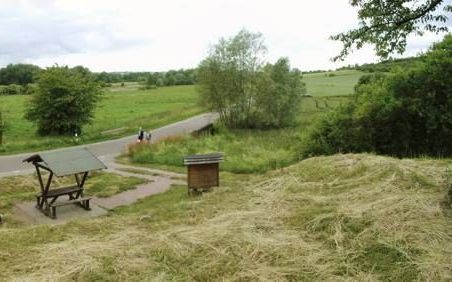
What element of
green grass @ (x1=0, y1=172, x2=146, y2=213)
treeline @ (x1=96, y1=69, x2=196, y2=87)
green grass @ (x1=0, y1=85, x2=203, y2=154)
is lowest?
green grass @ (x1=0, y1=172, x2=146, y2=213)

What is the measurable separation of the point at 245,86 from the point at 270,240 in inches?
1332

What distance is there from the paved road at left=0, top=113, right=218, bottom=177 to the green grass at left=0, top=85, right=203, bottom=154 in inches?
52.5

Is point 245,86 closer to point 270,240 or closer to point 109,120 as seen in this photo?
point 109,120

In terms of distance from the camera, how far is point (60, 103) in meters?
30.5

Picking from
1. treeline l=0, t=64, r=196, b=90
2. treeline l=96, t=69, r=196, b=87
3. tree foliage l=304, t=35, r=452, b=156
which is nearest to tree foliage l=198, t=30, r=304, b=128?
tree foliage l=304, t=35, r=452, b=156

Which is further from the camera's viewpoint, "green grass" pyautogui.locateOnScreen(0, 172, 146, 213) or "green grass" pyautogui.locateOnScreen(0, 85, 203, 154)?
"green grass" pyautogui.locateOnScreen(0, 85, 203, 154)

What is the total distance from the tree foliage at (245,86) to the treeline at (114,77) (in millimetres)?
31097

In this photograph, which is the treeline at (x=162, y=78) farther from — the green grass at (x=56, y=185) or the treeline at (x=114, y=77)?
the green grass at (x=56, y=185)

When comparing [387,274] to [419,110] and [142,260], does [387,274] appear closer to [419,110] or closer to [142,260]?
[142,260]

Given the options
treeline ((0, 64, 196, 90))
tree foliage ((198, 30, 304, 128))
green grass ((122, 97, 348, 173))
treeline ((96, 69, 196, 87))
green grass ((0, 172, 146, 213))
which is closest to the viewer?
green grass ((0, 172, 146, 213))

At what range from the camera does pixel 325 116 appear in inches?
808

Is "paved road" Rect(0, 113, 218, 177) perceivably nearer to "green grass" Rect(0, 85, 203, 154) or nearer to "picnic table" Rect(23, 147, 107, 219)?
"green grass" Rect(0, 85, 203, 154)

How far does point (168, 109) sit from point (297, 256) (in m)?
46.3

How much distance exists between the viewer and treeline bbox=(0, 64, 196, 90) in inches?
3499
